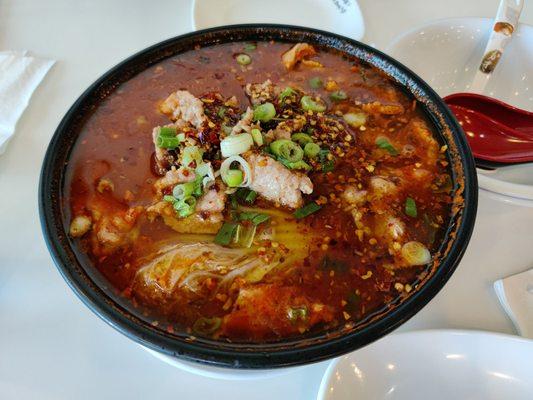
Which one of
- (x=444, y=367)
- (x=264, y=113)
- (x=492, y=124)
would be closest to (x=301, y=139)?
(x=264, y=113)

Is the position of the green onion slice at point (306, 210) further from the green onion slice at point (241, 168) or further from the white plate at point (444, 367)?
the white plate at point (444, 367)

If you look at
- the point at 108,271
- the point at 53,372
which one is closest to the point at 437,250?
the point at 108,271

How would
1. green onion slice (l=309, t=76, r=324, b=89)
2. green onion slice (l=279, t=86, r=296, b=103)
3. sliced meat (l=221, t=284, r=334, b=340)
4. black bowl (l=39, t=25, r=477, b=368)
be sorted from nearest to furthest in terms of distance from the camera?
black bowl (l=39, t=25, r=477, b=368), sliced meat (l=221, t=284, r=334, b=340), green onion slice (l=279, t=86, r=296, b=103), green onion slice (l=309, t=76, r=324, b=89)

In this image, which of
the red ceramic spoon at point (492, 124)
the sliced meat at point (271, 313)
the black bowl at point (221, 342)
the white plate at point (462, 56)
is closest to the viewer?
the black bowl at point (221, 342)

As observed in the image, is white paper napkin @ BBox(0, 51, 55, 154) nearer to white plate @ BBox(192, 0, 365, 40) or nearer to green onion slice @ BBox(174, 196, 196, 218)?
white plate @ BBox(192, 0, 365, 40)

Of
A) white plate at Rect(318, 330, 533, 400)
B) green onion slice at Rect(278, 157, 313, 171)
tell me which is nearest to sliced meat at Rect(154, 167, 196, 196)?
green onion slice at Rect(278, 157, 313, 171)

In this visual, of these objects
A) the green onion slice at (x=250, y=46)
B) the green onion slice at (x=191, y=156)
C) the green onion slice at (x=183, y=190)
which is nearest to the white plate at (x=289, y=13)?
the green onion slice at (x=250, y=46)
